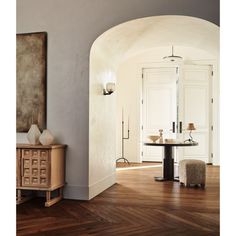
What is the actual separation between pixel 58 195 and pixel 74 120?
113 cm

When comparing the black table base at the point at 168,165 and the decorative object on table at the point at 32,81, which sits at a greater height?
the decorative object on table at the point at 32,81

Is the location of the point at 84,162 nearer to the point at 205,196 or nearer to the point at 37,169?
the point at 37,169

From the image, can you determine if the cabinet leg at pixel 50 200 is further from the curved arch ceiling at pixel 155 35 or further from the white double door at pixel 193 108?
the white double door at pixel 193 108

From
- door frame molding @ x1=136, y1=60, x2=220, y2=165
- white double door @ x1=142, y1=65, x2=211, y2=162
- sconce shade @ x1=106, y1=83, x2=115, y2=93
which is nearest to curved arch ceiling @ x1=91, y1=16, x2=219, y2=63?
sconce shade @ x1=106, y1=83, x2=115, y2=93

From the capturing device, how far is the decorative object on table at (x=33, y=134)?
14.7 feet

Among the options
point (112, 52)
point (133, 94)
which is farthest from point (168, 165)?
point (133, 94)

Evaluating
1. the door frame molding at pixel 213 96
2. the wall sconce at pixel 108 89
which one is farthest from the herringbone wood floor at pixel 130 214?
the door frame molding at pixel 213 96

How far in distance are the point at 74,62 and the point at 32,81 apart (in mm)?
725

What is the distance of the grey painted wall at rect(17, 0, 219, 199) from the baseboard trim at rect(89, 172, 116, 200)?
16 centimetres

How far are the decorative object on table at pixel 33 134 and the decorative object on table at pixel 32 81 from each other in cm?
23

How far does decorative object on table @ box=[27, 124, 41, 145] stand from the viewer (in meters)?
4.48

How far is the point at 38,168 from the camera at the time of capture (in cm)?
425

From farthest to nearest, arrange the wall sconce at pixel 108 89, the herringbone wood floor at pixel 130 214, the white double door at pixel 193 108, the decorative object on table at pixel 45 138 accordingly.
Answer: the white double door at pixel 193 108
the wall sconce at pixel 108 89
the decorative object on table at pixel 45 138
the herringbone wood floor at pixel 130 214

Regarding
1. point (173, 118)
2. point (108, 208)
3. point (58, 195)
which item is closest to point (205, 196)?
point (108, 208)
